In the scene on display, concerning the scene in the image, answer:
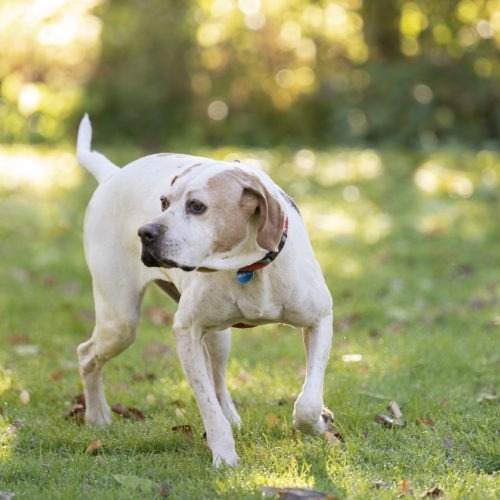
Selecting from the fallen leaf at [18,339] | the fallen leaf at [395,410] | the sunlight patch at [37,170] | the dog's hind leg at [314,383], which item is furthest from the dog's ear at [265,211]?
the sunlight patch at [37,170]

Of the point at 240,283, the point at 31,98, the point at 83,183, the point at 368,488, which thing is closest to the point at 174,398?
the point at 240,283

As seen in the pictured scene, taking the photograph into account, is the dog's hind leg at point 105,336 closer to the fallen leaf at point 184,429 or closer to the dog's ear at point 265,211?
the fallen leaf at point 184,429

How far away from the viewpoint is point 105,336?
16.6 ft

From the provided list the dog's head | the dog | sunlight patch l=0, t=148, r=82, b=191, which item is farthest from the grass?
the dog's head

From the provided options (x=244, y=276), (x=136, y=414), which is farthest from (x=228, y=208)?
(x=136, y=414)

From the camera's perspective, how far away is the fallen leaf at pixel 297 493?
3.65 meters

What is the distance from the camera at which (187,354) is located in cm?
434

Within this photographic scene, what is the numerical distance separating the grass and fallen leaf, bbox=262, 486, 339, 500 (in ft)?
0.28

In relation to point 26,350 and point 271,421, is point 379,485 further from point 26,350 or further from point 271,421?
point 26,350

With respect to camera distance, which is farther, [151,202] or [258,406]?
[258,406]

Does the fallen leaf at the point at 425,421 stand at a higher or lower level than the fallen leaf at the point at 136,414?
higher

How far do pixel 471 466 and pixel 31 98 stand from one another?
1355 centimetres

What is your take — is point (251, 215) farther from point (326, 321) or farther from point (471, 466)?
point (471, 466)

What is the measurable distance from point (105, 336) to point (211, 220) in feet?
4.98
